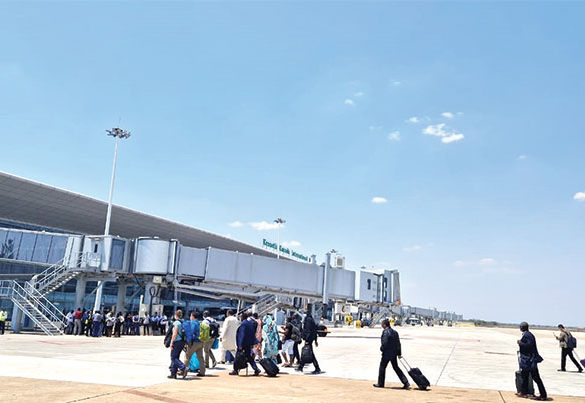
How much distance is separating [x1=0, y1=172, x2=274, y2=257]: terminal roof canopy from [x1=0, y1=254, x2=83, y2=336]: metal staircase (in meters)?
24.3

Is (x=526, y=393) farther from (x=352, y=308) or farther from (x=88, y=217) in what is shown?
(x=88, y=217)

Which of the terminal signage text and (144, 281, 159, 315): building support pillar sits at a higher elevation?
the terminal signage text

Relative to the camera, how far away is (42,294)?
3188 centimetres

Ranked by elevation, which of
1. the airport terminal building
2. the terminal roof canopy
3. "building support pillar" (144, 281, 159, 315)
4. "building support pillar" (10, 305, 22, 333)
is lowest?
"building support pillar" (10, 305, 22, 333)

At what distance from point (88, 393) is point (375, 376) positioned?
8516 millimetres

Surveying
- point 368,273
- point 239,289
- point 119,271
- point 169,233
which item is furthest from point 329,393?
point 169,233

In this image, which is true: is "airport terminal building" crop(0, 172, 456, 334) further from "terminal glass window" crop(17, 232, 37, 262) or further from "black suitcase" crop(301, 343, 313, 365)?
"black suitcase" crop(301, 343, 313, 365)

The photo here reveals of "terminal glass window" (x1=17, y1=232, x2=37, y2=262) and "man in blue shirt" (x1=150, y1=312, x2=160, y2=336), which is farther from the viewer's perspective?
"terminal glass window" (x1=17, y1=232, x2=37, y2=262)

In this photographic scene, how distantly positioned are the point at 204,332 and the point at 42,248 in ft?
85.3

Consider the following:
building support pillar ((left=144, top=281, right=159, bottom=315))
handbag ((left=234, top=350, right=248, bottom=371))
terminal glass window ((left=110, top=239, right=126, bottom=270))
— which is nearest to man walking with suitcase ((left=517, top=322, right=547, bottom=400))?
handbag ((left=234, top=350, right=248, bottom=371))

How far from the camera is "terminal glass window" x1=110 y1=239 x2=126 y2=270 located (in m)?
32.2

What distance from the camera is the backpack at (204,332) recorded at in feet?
43.2

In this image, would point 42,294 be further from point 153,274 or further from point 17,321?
point 153,274

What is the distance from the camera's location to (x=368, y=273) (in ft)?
146
